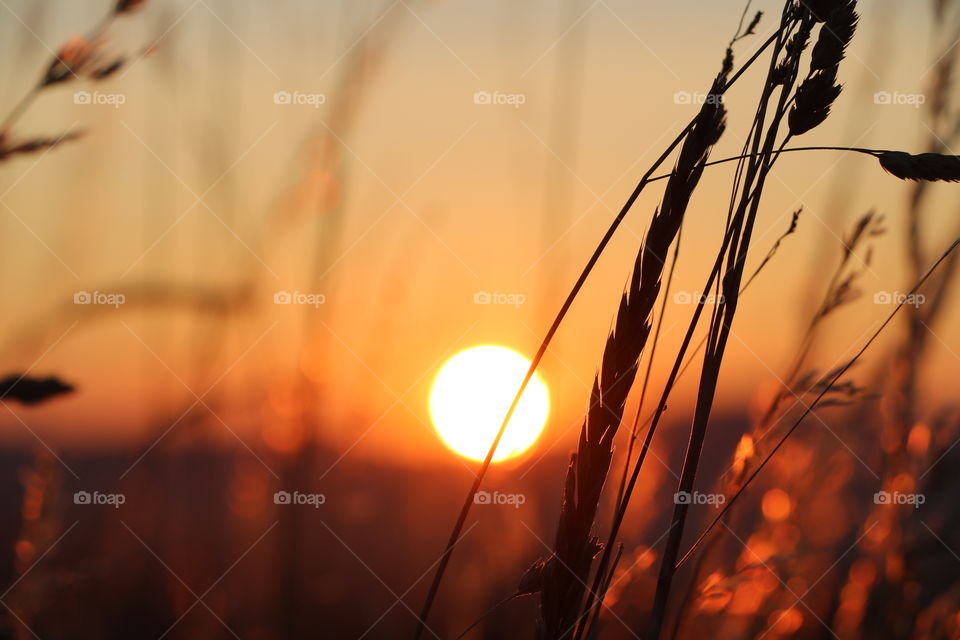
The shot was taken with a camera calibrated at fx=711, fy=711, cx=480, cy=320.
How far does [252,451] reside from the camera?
6.62ft

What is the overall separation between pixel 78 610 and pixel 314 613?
87 cm
